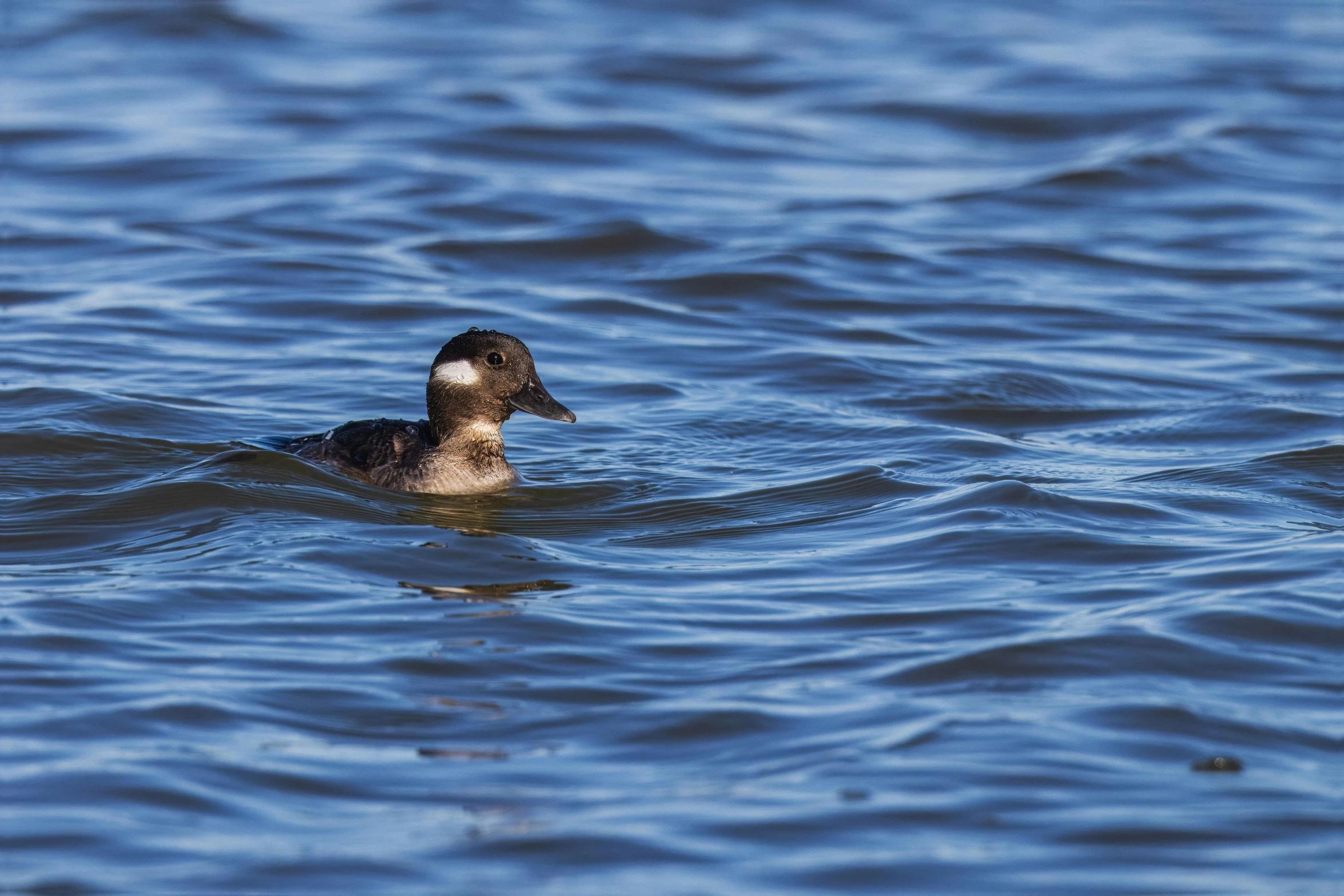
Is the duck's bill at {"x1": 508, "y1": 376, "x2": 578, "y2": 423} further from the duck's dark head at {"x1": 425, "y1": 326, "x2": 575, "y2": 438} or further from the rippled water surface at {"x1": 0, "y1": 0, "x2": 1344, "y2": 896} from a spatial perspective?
the rippled water surface at {"x1": 0, "y1": 0, "x2": 1344, "y2": 896}

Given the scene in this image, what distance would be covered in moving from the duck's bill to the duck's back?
1.85 ft

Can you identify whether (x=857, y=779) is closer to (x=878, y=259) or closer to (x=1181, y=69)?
(x=878, y=259)

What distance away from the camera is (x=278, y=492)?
952 centimetres

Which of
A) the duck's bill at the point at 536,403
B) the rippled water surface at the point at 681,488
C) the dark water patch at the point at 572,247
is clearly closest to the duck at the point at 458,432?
the duck's bill at the point at 536,403

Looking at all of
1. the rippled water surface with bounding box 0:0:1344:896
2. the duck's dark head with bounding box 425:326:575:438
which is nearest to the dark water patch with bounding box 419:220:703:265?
the rippled water surface with bounding box 0:0:1344:896

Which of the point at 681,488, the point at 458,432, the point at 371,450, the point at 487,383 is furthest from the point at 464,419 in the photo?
the point at 681,488

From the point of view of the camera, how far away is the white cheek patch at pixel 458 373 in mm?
9875

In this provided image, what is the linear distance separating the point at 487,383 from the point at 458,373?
0.53 feet

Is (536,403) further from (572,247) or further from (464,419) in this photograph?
(572,247)

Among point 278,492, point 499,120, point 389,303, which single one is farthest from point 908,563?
point 499,120

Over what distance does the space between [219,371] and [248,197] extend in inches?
216

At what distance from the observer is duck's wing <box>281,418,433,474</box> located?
989 centimetres

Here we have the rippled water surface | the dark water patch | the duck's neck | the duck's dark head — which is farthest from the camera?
the dark water patch

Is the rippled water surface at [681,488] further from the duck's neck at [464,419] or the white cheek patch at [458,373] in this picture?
the white cheek patch at [458,373]
